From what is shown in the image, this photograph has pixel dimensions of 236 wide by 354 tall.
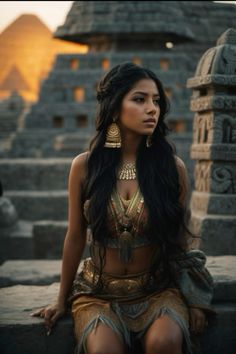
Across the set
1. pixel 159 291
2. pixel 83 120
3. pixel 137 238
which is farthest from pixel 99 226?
pixel 83 120

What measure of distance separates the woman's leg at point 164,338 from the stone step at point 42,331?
1.01 feet

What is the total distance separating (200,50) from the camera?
22.1 metres

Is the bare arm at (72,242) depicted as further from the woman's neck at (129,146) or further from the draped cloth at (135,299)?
the woman's neck at (129,146)

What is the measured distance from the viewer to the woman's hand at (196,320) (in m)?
3.46

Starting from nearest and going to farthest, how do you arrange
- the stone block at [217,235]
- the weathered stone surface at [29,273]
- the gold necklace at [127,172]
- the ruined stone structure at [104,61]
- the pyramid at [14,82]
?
the gold necklace at [127,172] < the stone block at [217,235] < the weathered stone surface at [29,273] < the ruined stone structure at [104,61] < the pyramid at [14,82]

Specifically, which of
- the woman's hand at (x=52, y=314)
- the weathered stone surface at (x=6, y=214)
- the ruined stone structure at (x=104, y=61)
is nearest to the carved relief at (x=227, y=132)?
the woman's hand at (x=52, y=314)

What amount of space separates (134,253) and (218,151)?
256 centimetres

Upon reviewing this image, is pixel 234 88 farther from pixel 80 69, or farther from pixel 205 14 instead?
pixel 205 14

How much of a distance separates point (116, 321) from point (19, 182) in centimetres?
822

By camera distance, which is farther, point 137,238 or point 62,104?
point 62,104

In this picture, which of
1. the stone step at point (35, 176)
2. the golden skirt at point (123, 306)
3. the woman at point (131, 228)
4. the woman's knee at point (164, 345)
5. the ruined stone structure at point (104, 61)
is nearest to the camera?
the woman's knee at point (164, 345)

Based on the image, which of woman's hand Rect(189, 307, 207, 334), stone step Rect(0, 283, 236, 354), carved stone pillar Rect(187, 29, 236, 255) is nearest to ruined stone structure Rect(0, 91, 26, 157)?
carved stone pillar Rect(187, 29, 236, 255)

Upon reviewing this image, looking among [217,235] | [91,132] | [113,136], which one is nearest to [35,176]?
[217,235]

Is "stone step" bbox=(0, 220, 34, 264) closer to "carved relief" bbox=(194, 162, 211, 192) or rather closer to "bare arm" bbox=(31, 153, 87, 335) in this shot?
"carved relief" bbox=(194, 162, 211, 192)
